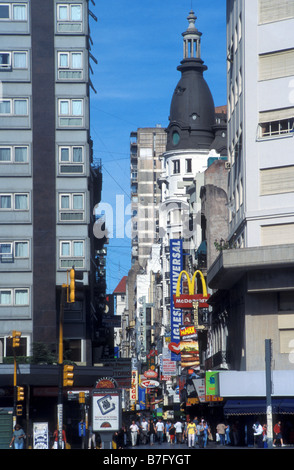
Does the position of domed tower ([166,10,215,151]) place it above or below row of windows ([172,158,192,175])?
above

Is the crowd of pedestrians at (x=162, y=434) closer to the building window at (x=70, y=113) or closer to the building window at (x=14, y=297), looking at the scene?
the building window at (x=14, y=297)

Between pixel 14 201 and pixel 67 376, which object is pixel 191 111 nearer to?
pixel 14 201

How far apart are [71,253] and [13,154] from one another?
8.22 m

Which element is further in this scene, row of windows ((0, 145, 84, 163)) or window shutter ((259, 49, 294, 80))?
row of windows ((0, 145, 84, 163))

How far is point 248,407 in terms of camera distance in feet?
140

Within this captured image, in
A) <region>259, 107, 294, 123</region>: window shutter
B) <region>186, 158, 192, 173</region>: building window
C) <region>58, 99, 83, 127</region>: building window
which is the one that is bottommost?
<region>259, 107, 294, 123</region>: window shutter

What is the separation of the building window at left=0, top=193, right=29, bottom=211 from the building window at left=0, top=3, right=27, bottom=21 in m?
12.8

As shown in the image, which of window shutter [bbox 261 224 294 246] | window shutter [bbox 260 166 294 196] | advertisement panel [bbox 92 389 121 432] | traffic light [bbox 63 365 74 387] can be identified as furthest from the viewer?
window shutter [bbox 261 224 294 246]

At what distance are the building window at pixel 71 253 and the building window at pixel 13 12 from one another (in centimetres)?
1651

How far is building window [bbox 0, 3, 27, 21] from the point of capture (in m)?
68.4

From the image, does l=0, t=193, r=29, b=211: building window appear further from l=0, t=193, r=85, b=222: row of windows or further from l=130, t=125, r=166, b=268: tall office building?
l=130, t=125, r=166, b=268: tall office building

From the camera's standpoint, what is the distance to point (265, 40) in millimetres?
45094

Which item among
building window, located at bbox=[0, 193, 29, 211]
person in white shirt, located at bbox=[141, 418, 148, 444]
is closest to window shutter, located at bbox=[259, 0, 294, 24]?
person in white shirt, located at bbox=[141, 418, 148, 444]
